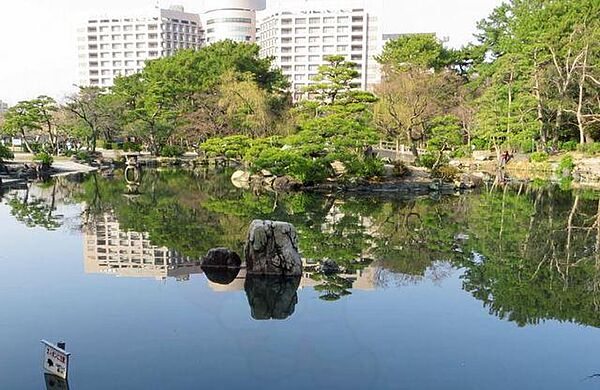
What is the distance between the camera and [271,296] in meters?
8.15

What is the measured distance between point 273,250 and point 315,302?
1657 mm

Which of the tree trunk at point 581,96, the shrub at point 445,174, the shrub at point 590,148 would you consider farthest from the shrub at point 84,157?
the shrub at point 590,148

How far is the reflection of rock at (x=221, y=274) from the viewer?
8.90m

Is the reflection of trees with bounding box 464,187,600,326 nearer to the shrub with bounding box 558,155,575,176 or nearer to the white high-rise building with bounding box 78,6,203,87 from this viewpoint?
the shrub with bounding box 558,155,575,176

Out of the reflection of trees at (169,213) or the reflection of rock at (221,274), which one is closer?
the reflection of rock at (221,274)

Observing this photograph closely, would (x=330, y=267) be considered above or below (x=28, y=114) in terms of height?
below

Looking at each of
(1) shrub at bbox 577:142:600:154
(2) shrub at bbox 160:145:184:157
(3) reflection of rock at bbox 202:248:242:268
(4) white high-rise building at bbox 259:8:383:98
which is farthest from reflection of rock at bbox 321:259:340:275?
(4) white high-rise building at bbox 259:8:383:98

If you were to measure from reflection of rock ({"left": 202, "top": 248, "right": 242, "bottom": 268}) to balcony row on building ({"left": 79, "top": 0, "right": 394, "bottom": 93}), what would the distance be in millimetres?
71967

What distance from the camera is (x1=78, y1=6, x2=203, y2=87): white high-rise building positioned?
88.8m

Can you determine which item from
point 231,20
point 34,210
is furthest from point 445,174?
point 231,20

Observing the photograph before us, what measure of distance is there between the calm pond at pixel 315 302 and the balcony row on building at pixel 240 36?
6811cm

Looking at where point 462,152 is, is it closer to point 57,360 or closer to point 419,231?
point 419,231

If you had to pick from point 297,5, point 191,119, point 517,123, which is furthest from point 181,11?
point 517,123

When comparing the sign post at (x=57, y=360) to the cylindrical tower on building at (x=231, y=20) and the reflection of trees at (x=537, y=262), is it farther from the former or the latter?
the cylindrical tower on building at (x=231, y=20)
